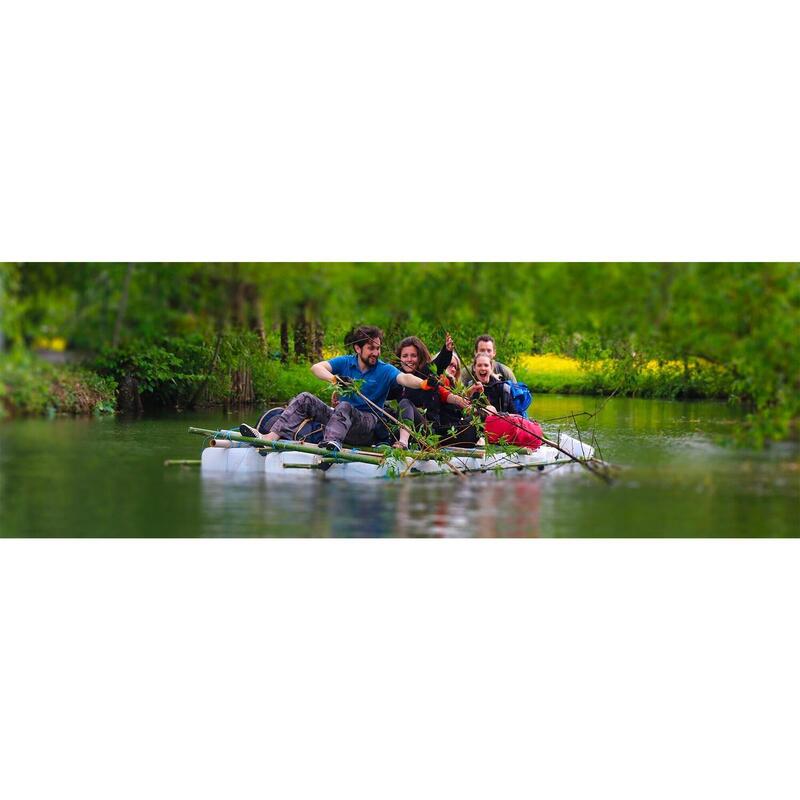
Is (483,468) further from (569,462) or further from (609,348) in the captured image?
(609,348)

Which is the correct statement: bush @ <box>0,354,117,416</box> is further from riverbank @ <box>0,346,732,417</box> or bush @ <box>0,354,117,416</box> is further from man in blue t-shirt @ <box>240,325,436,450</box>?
man in blue t-shirt @ <box>240,325,436,450</box>

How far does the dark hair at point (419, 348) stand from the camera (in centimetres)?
977

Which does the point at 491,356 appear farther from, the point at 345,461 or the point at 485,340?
the point at 345,461

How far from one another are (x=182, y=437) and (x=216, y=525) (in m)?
1.46

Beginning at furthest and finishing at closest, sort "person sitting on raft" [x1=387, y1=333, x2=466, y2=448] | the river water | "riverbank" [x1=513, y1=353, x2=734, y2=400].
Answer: "person sitting on raft" [x1=387, y1=333, x2=466, y2=448]
"riverbank" [x1=513, y1=353, x2=734, y2=400]
the river water

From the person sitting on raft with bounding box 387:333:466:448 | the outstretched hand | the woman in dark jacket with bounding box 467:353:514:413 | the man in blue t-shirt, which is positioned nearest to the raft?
the man in blue t-shirt

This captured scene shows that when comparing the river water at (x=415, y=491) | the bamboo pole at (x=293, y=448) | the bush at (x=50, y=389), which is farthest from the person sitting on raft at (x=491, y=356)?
the bush at (x=50, y=389)

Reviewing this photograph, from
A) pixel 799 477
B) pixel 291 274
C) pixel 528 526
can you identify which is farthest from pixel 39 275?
pixel 799 477

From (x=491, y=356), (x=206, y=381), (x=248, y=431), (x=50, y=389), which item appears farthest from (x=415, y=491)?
(x=50, y=389)

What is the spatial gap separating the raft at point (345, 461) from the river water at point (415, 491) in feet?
0.41

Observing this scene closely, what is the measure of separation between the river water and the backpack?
8 cm

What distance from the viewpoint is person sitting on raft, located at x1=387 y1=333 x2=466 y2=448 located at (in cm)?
983

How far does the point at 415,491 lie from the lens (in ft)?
31.1

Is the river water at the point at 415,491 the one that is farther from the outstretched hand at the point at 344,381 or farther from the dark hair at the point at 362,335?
the dark hair at the point at 362,335
